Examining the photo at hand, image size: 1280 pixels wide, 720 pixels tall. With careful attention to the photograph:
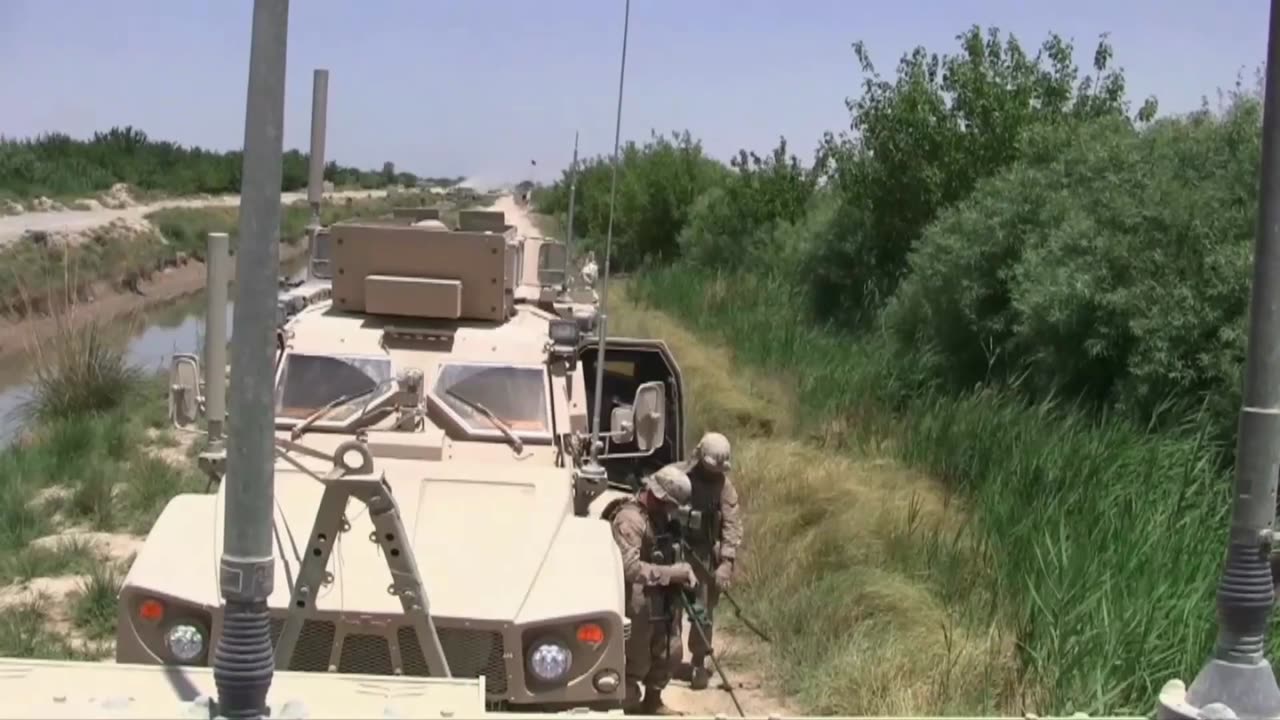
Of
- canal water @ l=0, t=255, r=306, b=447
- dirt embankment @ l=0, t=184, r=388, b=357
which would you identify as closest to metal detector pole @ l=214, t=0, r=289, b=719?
canal water @ l=0, t=255, r=306, b=447

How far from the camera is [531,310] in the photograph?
8898 mm

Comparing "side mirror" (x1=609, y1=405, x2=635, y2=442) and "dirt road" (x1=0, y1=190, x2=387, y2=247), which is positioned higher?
"side mirror" (x1=609, y1=405, x2=635, y2=442)

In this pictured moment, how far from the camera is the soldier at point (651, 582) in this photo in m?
6.92

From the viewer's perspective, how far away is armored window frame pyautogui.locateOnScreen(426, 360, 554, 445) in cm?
726

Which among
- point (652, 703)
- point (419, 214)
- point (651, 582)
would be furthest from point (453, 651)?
point (419, 214)

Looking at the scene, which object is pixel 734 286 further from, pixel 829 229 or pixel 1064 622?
pixel 1064 622

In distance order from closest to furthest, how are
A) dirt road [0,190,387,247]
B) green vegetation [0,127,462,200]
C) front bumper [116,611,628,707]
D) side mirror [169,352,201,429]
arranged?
front bumper [116,611,628,707]
side mirror [169,352,201,429]
dirt road [0,190,387,247]
green vegetation [0,127,462,200]

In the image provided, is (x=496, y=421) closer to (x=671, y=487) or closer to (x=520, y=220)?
(x=671, y=487)

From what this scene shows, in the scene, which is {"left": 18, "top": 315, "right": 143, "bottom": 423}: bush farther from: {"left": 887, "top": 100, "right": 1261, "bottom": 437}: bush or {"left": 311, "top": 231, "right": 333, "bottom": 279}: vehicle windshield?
{"left": 887, "top": 100, "right": 1261, "bottom": 437}: bush

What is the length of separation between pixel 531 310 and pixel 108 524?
17.2 feet

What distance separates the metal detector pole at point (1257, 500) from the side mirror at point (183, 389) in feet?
14.5

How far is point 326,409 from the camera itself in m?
7.26

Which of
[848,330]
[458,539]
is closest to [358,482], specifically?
[458,539]

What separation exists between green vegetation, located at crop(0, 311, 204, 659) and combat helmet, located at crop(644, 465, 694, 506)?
342 cm
